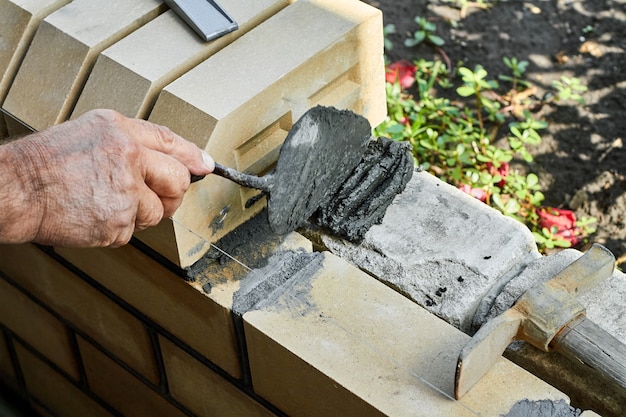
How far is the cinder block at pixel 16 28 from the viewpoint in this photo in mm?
1948

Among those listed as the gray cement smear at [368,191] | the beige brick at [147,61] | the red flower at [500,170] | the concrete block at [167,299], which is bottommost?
the red flower at [500,170]

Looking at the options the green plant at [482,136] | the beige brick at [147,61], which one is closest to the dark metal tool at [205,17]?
the beige brick at [147,61]

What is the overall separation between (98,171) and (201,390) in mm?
696

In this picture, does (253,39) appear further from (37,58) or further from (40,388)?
(40,388)

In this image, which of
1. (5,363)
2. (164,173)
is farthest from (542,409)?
(5,363)

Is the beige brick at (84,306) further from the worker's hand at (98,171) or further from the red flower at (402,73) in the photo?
the red flower at (402,73)

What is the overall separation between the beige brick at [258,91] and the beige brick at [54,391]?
1073 mm

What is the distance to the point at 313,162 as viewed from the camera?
179 cm

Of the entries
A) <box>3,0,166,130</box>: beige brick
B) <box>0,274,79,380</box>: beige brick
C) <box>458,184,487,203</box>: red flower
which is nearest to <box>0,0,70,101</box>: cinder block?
<box>3,0,166,130</box>: beige brick

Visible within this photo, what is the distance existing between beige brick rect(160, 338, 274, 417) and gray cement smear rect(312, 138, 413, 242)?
1.45 ft

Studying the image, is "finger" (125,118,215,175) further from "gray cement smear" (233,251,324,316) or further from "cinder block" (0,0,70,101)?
"cinder block" (0,0,70,101)

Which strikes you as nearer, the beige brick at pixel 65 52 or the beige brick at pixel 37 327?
the beige brick at pixel 65 52

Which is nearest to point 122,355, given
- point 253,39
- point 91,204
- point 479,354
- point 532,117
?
point 91,204

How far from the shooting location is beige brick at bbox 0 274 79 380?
253 centimetres
